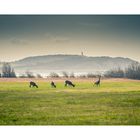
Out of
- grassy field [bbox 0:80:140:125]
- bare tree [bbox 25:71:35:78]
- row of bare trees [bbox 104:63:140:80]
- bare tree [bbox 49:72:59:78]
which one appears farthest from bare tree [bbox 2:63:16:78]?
row of bare trees [bbox 104:63:140:80]

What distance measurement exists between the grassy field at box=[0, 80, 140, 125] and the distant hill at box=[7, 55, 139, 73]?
26cm

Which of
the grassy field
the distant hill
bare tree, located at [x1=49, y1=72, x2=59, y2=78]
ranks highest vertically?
the distant hill

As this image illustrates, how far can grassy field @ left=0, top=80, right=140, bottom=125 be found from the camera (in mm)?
8523

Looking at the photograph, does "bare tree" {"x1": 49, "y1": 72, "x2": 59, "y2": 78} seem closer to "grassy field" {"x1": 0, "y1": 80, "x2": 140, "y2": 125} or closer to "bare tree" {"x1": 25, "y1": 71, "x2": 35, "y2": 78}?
"grassy field" {"x1": 0, "y1": 80, "x2": 140, "y2": 125}

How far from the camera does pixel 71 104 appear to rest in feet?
28.3

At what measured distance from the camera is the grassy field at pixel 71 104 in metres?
8.52

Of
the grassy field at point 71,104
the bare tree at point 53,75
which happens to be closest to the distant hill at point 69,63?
the bare tree at point 53,75

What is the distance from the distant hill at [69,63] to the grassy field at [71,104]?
0.84 ft

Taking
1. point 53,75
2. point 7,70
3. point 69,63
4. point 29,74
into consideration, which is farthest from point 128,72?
point 7,70

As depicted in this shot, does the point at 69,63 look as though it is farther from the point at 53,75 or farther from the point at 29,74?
the point at 29,74

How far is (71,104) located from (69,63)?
73 centimetres
